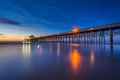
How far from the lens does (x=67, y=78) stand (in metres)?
4.65

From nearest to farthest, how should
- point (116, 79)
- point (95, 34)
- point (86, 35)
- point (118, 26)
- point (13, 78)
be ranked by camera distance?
point (116, 79) → point (13, 78) → point (118, 26) → point (95, 34) → point (86, 35)

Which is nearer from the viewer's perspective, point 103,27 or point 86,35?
point 103,27

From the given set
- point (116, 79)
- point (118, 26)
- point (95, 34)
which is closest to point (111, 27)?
point (118, 26)

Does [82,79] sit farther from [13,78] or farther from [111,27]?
[111,27]

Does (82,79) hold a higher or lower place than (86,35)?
lower

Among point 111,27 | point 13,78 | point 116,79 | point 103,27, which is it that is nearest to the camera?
point 116,79

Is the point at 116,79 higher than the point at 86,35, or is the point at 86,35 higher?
the point at 86,35

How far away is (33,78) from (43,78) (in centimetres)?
39

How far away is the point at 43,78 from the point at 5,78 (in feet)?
5.11

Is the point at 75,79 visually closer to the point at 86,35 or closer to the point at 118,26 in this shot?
the point at 118,26

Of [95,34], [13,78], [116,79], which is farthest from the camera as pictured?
[95,34]

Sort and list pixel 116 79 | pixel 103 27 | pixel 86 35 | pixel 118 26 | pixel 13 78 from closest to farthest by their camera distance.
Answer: pixel 116 79
pixel 13 78
pixel 118 26
pixel 103 27
pixel 86 35

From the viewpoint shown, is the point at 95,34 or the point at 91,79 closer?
the point at 91,79

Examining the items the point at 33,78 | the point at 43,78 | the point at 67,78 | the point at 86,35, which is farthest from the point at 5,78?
the point at 86,35
